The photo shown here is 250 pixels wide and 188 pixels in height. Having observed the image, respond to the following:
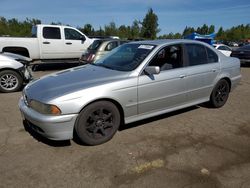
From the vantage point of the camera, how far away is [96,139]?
12.0 ft

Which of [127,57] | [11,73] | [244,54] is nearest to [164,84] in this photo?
[127,57]

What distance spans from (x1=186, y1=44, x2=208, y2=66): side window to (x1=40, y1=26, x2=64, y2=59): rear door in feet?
26.0

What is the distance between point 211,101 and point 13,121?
4.18 m

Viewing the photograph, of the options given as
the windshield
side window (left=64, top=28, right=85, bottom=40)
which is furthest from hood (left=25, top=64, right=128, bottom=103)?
side window (left=64, top=28, right=85, bottom=40)

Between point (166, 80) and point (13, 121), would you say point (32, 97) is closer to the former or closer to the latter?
point (13, 121)

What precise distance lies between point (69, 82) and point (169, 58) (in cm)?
195

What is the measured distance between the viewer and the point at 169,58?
178 inches

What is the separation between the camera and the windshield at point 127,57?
161 inches

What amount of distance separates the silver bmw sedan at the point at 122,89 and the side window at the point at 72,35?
23.7ft

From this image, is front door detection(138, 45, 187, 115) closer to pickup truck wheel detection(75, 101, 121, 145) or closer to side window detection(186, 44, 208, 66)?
side window detection(186, 44, 208, 66)

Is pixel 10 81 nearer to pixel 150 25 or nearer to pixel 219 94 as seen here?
pixel 219 94

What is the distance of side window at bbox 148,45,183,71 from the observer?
4273 mm

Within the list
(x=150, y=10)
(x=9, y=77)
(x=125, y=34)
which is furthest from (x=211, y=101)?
(x=125, y=34)

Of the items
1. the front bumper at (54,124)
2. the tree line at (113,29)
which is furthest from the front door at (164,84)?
the tree line at (113,29)
